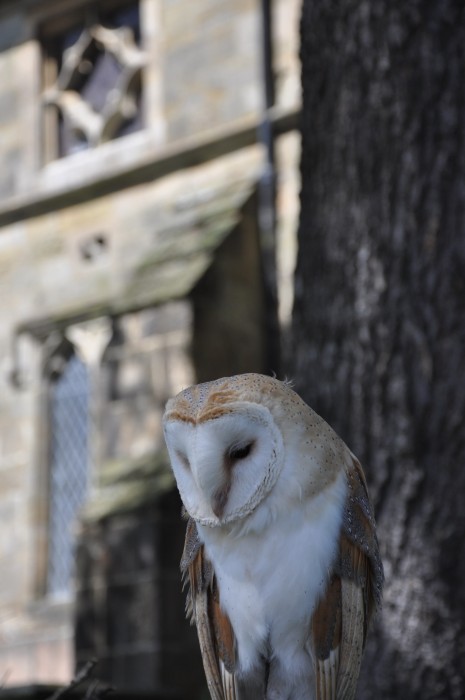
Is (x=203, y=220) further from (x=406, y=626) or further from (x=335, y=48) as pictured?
(x=406, y=626)

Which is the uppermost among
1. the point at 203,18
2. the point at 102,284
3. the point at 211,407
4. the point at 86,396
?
the point at 211,407

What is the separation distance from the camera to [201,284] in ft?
28.7

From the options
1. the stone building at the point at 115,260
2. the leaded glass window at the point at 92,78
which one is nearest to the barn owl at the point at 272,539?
the stone building at the point at 115,260

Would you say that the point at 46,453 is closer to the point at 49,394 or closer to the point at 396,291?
the point at 49,394

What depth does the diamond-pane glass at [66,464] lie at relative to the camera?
415 inches

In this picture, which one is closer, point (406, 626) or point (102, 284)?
point (406, 626)

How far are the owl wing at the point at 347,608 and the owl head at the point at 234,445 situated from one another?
0.39ft

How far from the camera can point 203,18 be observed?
10.8 meters

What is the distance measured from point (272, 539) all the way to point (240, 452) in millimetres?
151

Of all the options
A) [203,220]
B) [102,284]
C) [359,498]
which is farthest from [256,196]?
[359,498]

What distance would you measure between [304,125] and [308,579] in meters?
2.72

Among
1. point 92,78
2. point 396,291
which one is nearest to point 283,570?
point 396,291

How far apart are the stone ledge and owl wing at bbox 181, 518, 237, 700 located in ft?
26.1

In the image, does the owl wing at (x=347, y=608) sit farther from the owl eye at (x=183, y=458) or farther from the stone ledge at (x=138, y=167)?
the stone ledge at (x=138, y=167)
